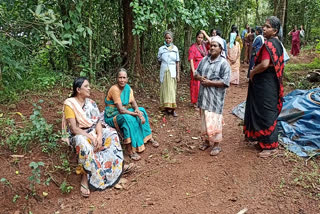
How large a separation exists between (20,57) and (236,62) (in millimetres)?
7236

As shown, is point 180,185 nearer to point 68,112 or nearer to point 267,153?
point 267,153

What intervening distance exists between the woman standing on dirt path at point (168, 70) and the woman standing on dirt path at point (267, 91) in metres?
2.23

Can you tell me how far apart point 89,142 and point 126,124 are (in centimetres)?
74

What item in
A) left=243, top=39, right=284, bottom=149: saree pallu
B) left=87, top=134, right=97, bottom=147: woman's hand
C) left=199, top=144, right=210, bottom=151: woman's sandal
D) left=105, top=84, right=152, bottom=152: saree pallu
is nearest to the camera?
left=87, top=134, right=97, bottom=147: woman's hand

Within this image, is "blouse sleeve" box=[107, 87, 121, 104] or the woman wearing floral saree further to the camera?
the woman wearing floral saree

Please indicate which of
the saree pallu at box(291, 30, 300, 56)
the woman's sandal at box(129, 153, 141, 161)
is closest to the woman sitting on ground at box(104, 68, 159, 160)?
the woman's sandal at box(129, 153, 141, 161)

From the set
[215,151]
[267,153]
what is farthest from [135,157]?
[267,153]

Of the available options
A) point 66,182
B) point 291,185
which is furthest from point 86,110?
point 291,185

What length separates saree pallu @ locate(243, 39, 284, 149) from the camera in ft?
12.6

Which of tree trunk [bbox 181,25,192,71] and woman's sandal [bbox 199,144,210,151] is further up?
tree trunk [bbox 181,25,192,71]

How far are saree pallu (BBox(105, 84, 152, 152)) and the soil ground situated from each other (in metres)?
0.29

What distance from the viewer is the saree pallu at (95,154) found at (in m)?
3.47

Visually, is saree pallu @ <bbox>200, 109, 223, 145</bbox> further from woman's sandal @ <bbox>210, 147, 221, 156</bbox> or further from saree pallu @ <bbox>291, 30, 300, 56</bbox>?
saree pallu @ <bbox>291, 30, 300, 56</bbox>

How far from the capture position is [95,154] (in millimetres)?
3777
